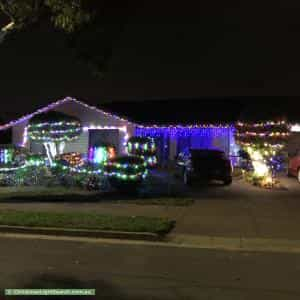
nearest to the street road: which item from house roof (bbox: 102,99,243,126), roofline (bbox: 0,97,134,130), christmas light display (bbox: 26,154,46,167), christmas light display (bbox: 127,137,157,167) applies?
christmas light display (bbox: 26,154,46,167)

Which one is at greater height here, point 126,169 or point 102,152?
point 102,152

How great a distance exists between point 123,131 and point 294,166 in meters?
9.33

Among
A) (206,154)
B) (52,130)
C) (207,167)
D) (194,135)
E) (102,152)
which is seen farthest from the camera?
(194,135)

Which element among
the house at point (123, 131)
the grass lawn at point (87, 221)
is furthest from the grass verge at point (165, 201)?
the house at point (123, 131)

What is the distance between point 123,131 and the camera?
2875cm

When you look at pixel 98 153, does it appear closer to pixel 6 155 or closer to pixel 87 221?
pixel 6 155

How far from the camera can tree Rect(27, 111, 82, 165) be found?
79.6 ft

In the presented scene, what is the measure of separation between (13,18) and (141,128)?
1706 cm

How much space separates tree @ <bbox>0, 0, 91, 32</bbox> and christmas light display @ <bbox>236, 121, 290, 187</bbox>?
10.2m

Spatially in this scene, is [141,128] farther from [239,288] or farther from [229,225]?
[239,288]

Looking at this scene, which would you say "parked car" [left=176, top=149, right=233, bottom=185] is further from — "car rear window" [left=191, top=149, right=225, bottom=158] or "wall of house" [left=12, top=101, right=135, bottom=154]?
"wall of house" [left=12, top=101, right=135, bottom=154]

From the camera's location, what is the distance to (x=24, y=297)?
6.68 meters

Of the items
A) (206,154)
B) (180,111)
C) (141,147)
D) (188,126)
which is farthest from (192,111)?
(206,154)

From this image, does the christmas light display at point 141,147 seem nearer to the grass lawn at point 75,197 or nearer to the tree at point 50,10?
the grass lawn at point 75,197
